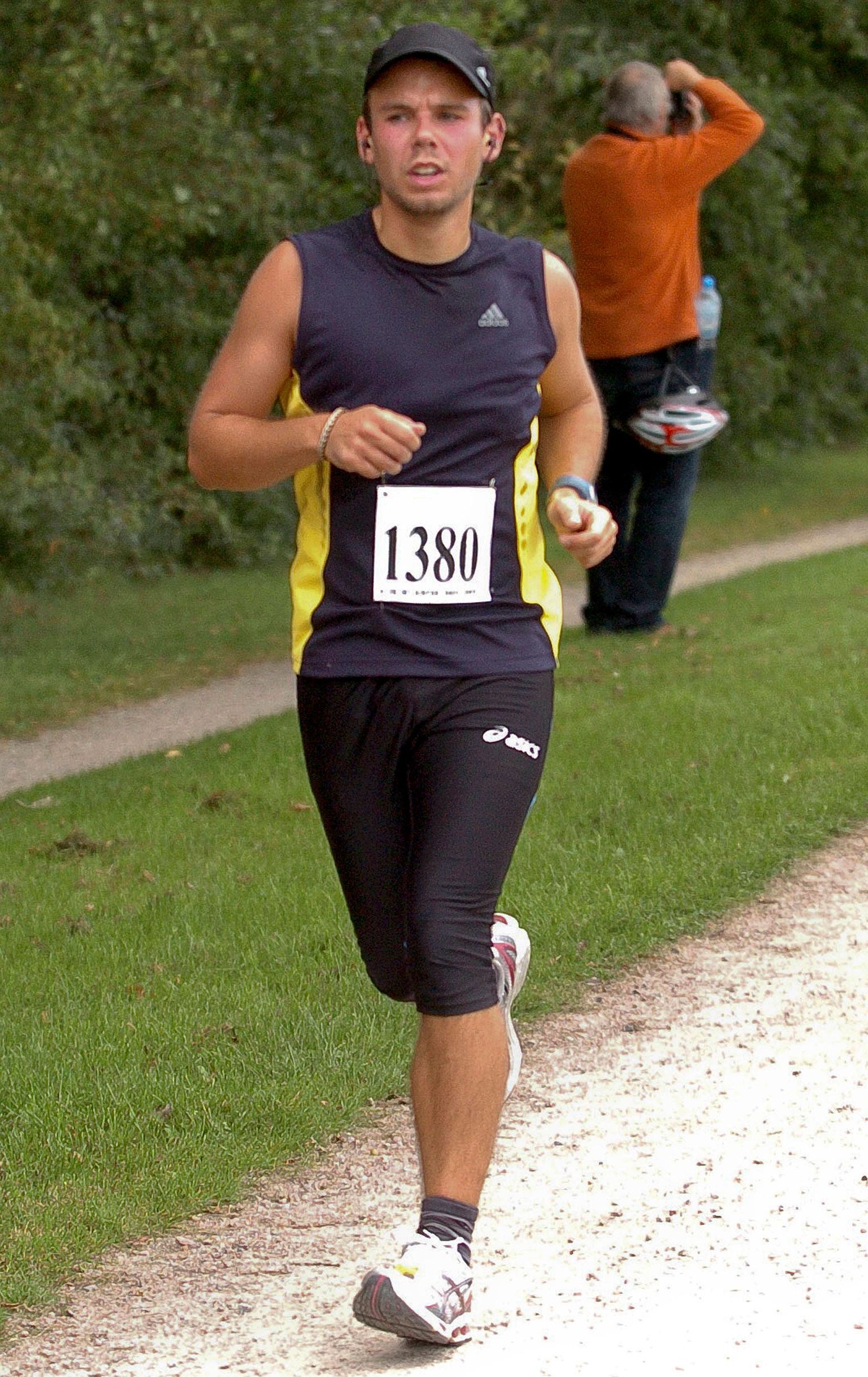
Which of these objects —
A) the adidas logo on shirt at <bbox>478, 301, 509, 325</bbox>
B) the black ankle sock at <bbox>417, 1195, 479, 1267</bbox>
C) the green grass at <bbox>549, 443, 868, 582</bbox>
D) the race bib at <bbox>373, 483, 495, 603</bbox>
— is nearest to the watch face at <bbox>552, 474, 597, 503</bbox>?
the race bib at <bbox>373, 483, 495, 603</bbox>

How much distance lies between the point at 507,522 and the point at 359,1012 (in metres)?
1.75

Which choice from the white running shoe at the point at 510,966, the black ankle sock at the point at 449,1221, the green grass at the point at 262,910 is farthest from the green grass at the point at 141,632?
the black ankle sock at the point at 449,1221

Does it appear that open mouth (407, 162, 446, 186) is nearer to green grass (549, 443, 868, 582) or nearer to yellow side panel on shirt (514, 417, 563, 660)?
yellow side panel on shirt (514, 417, 563, 660)

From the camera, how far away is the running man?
3658 millimetres

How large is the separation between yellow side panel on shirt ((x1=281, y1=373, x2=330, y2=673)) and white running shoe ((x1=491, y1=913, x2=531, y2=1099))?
0.63 m

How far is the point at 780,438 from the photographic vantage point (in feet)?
70.5

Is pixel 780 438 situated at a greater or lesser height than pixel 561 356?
lesser

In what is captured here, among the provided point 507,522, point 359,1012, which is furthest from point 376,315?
point 359,1012

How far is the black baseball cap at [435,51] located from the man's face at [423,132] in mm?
18

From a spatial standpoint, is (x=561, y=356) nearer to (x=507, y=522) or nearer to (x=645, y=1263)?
(x=507, y=522)

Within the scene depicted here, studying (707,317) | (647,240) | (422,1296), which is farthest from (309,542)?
(707,317)

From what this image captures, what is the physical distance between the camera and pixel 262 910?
6.00m

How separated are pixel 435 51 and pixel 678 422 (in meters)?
6.03

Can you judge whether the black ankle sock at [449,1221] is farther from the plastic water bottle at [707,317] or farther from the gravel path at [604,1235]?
the plastic water bottle at [707,317]
